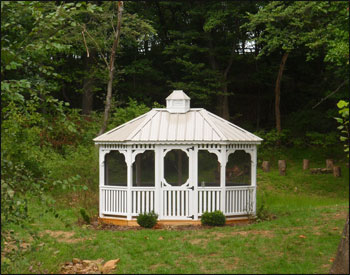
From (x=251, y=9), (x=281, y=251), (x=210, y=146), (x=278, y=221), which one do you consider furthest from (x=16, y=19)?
(x=251, y=9)

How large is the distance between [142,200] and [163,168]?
101 centimetres

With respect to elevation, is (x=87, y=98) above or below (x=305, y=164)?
above

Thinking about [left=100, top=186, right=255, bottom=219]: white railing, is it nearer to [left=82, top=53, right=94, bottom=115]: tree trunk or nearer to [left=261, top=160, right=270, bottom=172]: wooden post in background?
[left=261, top=160, right=270, bottom=172]: wooden post in background

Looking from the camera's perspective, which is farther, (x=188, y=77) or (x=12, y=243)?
(x=188, y=77)

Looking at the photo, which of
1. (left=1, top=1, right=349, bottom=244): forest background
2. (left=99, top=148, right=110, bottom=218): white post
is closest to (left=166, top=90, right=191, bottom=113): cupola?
(left=99, top=148, right=110, bottom=218): white post

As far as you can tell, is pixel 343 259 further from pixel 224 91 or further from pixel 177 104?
pixel 224 91

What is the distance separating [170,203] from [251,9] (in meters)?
16.1

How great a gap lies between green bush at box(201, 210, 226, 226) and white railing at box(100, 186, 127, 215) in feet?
7.12

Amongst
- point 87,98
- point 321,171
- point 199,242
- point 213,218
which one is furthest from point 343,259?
point 87,98

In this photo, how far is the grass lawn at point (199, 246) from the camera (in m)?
9.30

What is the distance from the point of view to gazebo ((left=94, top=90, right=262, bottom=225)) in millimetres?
14000

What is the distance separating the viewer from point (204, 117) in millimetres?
14984

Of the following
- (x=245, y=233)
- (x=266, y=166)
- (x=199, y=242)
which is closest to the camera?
(x=199, y=242)

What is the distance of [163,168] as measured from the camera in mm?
14070
